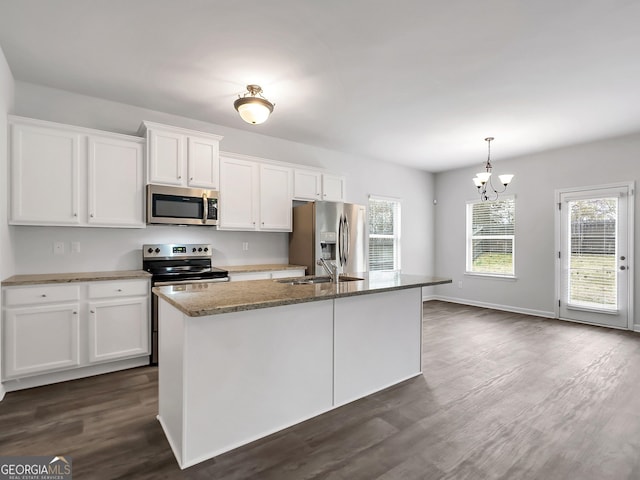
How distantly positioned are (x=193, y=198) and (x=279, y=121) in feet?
4.65

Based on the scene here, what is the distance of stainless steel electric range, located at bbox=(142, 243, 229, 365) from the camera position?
333 cm

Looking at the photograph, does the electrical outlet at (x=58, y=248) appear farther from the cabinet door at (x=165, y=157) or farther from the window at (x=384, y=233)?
the window at (x=384, y=233)

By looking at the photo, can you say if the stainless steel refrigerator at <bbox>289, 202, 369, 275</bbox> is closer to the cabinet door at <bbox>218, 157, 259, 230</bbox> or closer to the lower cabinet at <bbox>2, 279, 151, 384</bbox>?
the cabinet door at <bbox>218, 157, 259, 230</bbox>

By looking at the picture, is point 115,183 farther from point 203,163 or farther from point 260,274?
point 260,274

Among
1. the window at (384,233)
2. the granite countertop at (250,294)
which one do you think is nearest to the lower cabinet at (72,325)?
the granite countertop at (250,294)

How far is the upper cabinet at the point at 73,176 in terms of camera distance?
2920mm

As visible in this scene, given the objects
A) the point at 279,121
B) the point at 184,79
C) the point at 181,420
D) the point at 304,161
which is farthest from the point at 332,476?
the point at 304,161

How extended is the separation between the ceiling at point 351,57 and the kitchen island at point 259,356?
71.3 inches

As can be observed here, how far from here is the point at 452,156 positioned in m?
5.76

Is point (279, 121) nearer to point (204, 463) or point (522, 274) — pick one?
point (204, 463)

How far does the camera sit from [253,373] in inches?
79.8

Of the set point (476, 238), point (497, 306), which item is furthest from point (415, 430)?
point (476, 238)

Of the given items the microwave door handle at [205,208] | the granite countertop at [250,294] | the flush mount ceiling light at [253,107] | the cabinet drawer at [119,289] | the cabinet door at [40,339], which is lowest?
the cabinet door at [40,339]

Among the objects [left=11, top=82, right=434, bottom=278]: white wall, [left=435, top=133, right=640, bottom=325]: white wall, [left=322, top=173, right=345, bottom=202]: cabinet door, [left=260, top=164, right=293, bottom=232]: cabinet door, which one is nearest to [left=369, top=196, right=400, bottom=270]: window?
[left=11, top=82, right=434, bottom=278]: white wall
